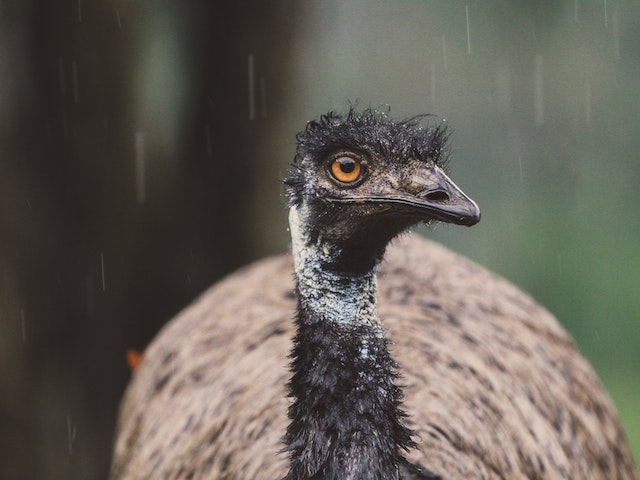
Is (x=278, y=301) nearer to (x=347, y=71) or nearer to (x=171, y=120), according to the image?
(x=171, y=120)

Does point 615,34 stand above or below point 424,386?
above

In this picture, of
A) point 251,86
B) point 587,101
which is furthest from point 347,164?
point 587,101

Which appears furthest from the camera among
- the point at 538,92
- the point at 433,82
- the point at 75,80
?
the point at 433,82

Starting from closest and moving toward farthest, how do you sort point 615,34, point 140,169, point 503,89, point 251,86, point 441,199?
1. point 441,199
2. point 140,169
3. point 251,86
4. point 615,34
5. point 503,89

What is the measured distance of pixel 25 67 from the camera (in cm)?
677

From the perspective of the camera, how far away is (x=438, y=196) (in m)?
2.67

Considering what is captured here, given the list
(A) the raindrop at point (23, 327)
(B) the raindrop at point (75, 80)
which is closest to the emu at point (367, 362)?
(A) the raindrop at point (23, 327)

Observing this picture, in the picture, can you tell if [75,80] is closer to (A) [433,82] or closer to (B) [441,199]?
(B) [441,199]

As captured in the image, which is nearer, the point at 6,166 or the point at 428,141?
the point at 428,141

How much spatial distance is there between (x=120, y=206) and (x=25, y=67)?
3.78 ft

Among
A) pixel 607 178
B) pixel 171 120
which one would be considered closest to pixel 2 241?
pixel 171 120

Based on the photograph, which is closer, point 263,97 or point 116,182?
point 116,182

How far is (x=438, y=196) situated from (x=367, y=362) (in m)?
0.48

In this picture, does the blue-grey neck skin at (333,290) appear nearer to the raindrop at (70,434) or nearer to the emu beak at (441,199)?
the emu beak at (441,199)
